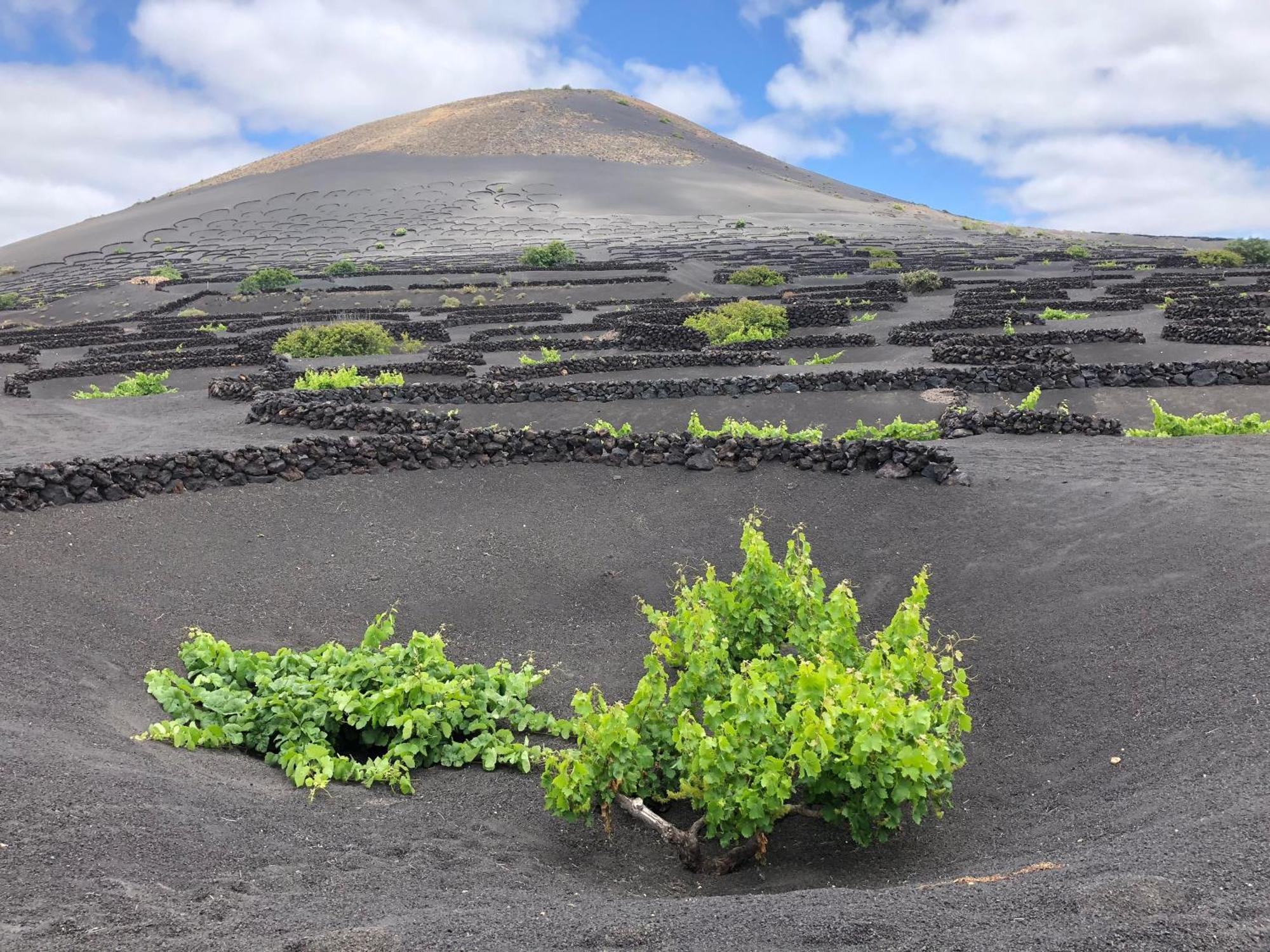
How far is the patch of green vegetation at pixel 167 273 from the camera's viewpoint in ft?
215

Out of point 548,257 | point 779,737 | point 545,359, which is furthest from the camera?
point 548,257

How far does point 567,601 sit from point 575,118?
500 feet

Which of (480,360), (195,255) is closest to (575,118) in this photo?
(195,255)

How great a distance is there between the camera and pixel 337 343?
3023cm

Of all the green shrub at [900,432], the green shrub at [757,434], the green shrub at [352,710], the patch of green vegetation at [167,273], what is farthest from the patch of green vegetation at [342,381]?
the patch of green vegetation at [167,273]

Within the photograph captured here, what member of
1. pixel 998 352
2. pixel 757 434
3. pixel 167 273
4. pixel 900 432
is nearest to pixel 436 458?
pixel 757 434

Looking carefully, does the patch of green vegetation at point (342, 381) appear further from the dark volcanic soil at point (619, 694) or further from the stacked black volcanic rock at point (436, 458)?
the dark volcanic soil at point (619, 694)

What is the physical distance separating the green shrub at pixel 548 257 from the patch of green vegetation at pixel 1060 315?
119 ft

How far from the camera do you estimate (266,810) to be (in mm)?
5527

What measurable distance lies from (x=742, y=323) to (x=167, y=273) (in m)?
54.1

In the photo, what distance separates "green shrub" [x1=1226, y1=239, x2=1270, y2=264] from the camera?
53.7 m

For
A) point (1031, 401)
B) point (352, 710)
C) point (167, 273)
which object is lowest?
point (352, 710)

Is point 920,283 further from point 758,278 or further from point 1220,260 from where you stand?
point 1220,260

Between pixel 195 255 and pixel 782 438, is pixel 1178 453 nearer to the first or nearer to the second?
pixel 782 438
